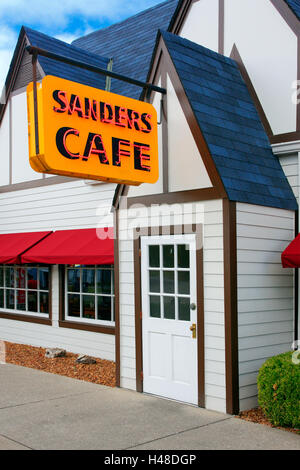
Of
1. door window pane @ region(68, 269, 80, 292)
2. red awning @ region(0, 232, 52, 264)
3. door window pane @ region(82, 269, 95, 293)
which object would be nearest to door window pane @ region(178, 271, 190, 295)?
door window pane @ region(82, 269, 95, 293)

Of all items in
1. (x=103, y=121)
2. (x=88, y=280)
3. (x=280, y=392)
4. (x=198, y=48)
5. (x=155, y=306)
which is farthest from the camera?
(x=88, y=280)

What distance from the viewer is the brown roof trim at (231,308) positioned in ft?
19.4

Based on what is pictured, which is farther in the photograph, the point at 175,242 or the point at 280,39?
the point at 280,39

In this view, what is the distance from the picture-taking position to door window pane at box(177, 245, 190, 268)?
653cm

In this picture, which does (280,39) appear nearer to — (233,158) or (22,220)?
(233,158)

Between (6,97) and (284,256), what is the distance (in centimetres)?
822

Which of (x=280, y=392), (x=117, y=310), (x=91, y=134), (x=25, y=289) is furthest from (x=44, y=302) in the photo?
(x=280, y=392)

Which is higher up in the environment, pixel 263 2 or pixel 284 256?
pixel 263 2

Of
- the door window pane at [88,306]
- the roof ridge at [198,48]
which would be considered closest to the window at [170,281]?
the roof ridge at [198,48]

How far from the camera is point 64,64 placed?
11055 millimetres

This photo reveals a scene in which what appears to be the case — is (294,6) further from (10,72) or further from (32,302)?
(32,302)

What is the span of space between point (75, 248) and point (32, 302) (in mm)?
2723

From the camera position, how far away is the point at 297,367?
5.59 m
